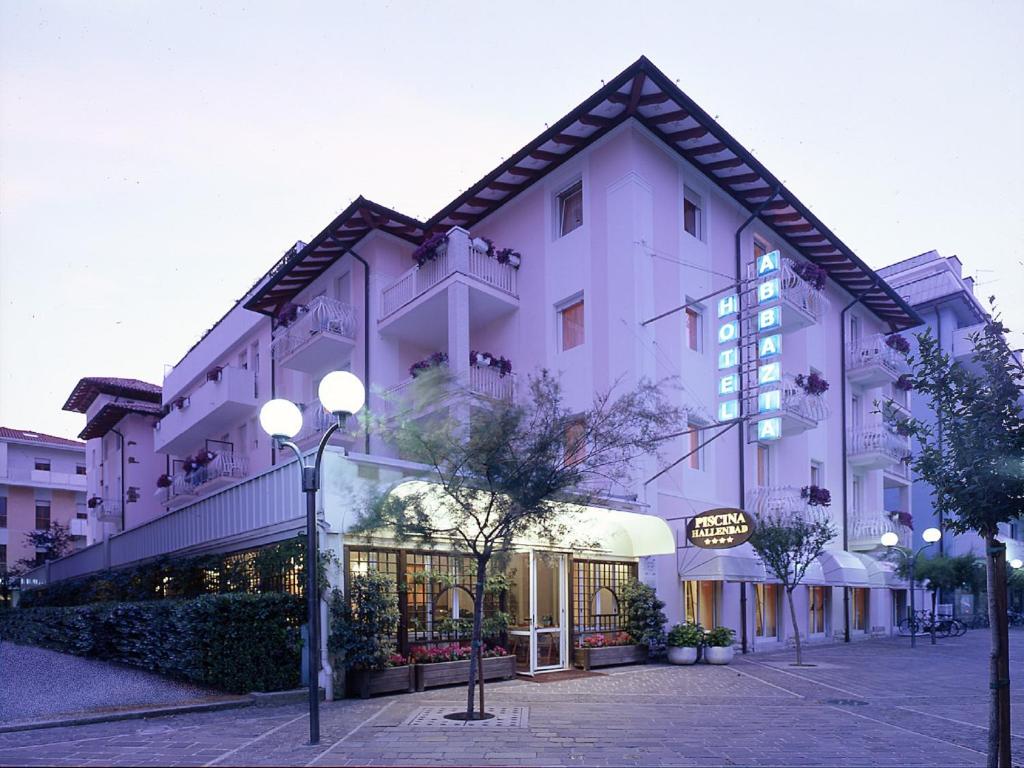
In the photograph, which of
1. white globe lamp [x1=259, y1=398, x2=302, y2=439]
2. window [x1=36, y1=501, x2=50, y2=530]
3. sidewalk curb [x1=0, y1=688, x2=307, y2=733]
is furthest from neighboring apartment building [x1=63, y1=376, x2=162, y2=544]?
white globe lamp [x1=259, y1=398, x2=302, y2=439]

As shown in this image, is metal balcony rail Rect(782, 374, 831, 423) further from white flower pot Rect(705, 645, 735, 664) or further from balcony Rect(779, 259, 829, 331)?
white flower pot Rect(705, 645, 735, 664)

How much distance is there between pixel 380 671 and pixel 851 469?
21.0 metres

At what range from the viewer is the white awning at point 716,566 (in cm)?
1906

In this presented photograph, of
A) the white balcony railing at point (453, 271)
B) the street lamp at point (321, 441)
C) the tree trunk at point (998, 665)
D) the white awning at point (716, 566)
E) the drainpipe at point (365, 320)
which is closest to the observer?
the tree trunk at point (998, 665)

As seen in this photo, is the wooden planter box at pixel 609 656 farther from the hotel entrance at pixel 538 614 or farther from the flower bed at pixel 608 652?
the hotel entrance at pixel 538 614

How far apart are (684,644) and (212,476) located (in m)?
18.3

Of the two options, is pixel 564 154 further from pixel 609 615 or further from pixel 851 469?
pixel 851 469

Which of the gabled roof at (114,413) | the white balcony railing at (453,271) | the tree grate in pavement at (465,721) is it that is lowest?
the tree grate in pavement at (465,721)

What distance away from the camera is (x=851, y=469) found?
96.5 ft

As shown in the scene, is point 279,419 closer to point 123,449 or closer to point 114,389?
point 123,449

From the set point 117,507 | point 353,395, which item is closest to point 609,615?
point 353,395

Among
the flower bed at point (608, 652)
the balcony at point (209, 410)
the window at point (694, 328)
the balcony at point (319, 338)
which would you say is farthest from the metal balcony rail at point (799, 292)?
the balcony at point (209, 410)

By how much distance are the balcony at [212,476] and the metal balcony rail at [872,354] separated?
2053 cm

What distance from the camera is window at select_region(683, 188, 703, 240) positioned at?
21953mm
